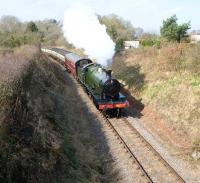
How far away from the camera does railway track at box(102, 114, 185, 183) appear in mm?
14680

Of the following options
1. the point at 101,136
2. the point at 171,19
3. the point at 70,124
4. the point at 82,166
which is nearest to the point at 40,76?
the point at 70,124

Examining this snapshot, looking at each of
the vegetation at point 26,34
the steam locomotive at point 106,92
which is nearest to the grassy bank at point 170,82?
the steam locomotive at point 106,92

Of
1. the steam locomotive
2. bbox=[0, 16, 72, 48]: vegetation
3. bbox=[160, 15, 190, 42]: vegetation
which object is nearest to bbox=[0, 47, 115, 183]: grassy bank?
the steam locomotive

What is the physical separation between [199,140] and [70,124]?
23.9ft

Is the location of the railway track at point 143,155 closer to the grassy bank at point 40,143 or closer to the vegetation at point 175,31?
the grassy bank at point 40,143

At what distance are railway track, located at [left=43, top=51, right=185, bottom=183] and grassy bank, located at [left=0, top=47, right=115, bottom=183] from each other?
1353mm

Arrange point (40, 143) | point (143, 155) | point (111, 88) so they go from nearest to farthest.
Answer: point (40, 143), point (143, 155), point (111, 88)

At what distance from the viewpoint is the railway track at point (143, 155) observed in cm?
1468

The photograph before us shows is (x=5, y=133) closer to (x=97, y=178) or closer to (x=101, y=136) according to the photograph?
(x=97, y=178)

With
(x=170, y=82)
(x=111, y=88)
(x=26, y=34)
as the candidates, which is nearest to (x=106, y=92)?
(x=111, y=88)

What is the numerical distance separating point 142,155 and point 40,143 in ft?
18.7

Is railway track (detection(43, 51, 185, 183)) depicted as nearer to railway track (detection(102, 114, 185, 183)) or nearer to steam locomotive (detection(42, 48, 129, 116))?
railway track (detection(102, 114, 185, 183))

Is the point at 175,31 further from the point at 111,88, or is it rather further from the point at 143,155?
the point at 143,155

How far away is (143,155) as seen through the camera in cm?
1703
